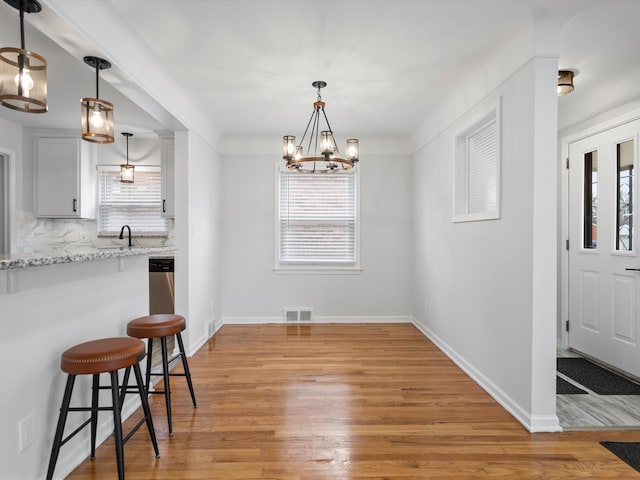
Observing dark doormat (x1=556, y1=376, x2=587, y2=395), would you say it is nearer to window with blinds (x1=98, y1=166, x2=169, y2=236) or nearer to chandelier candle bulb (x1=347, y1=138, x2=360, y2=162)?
chandelier candle bulb (x1=347, y1=138, x2=360, y2=162)

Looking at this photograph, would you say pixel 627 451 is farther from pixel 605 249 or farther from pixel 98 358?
pixel 98 358

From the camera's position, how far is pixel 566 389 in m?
3.03

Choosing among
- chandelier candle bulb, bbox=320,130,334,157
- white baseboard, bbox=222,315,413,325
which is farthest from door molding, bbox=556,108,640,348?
chandelier candle bulb, bbox=320,130,334,157

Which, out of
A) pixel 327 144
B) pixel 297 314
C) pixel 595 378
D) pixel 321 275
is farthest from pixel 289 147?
pixel 595 378

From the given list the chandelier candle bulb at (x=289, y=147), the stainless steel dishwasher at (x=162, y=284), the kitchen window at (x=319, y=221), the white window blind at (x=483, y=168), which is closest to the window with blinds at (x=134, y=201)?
the stainless steel dishwasher at (x=162, y=284)

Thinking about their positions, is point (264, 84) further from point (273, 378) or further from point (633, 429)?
point (633, 429)

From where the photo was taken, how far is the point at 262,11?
2.37 meters

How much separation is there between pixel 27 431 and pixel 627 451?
3.22 m

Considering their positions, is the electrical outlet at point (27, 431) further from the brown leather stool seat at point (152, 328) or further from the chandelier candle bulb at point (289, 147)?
the chandelier candle bulb at point (289, 147)

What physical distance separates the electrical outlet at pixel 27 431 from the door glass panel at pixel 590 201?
4.58m

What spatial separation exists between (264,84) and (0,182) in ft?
11.5

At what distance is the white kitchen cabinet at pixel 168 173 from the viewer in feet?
15.1

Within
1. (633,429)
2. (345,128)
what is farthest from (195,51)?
(633,429)

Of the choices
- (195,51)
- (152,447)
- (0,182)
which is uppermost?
(195,51)
